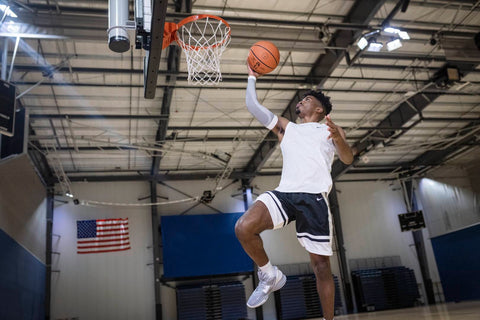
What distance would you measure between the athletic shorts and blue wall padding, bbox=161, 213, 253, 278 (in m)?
12.4

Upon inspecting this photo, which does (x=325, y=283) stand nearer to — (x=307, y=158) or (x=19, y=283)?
(x=307, y=158)

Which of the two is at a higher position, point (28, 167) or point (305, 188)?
point (28, 167)

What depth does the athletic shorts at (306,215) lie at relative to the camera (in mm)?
2922

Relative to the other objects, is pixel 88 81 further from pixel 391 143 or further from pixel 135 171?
pixel 391 143

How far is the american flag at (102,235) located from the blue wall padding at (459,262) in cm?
1176

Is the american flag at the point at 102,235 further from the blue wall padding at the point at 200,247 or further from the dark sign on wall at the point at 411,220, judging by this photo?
the dark sign on wall at the point at 411,220

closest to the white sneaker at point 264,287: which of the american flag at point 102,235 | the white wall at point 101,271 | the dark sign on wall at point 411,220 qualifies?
the white wall at point 101,271

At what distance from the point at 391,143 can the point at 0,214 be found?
40.4ft

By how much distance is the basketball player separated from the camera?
2.90 m

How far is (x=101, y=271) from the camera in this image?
48.3 feet

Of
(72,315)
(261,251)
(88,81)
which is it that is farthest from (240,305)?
(261,251)

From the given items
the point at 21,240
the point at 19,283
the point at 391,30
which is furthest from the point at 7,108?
the point at 391,30

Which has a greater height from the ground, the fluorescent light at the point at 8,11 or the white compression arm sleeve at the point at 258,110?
the fluorescent light at the point at 8,11

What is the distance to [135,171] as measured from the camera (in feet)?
52.4
